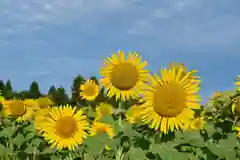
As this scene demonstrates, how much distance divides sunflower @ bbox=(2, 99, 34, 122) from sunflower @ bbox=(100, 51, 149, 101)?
3842 mm

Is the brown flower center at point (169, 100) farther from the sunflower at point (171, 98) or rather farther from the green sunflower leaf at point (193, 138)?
the green sunflower leaf at point (193, 138)

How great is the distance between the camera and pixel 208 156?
4.64 metres

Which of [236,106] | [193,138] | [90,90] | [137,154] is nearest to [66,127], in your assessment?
[236,106]

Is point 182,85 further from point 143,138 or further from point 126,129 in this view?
point 126,129

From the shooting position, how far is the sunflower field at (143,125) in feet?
13.2

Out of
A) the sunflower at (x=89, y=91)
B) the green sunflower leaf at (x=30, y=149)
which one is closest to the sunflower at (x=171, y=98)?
the green sunflower leaf at (x=30, y=149)

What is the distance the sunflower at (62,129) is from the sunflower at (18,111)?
320 centimetres

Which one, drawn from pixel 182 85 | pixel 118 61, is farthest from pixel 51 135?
pixel 182 85

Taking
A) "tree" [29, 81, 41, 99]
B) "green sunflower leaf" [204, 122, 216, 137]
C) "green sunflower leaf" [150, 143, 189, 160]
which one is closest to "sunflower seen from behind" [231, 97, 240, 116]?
"green sunflower leaf" [204, 122, 216, 137]

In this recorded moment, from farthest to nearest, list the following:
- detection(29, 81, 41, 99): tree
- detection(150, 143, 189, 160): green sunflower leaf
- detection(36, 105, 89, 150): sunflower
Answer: detection(29, 81, 41, 99): tree → detection(36, 105, 89, 150): sunflower → detection(150, 143, 189, 160): green sunflower leaf

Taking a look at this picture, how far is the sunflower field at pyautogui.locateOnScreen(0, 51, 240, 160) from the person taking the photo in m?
4.02

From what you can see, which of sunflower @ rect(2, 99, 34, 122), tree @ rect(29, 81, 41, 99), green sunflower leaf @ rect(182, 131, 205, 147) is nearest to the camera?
green sunflower leaf @ rect(182, 131, 205, 147)

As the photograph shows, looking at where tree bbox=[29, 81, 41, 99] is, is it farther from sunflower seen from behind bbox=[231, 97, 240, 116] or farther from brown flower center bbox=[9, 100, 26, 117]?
sunflower seen from behind bbox=[231, 97, 240, 116]

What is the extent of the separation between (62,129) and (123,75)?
1086 millimetres
